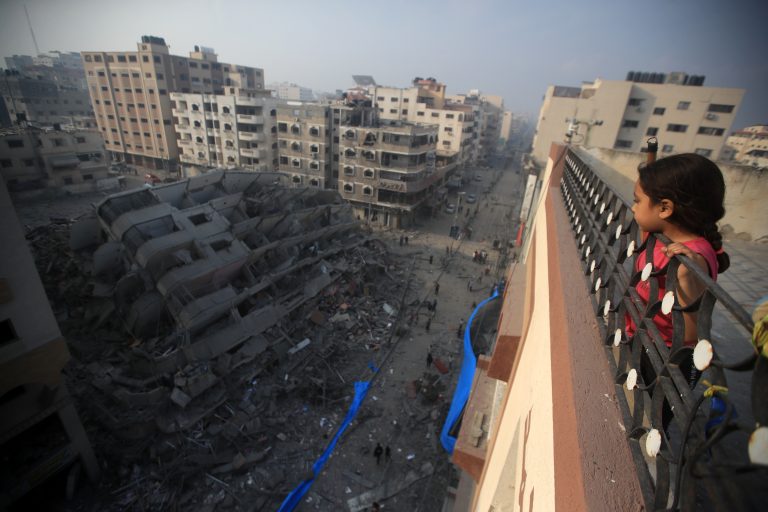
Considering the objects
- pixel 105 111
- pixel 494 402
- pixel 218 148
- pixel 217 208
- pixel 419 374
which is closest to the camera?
pixel 494 402

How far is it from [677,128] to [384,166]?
2286 centimetres

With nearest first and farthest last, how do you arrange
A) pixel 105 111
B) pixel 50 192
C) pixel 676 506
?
pixel 676 506 < pixel 50 192 < pixel 105 111

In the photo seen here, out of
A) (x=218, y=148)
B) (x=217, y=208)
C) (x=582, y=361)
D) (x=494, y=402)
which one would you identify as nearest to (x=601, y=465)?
(x=582, y=361)

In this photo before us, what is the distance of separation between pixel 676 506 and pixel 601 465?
34 cm

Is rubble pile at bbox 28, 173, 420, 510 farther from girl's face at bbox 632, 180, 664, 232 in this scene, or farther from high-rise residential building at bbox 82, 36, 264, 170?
high-rise residential building at bbox 82, 36, 264, 170

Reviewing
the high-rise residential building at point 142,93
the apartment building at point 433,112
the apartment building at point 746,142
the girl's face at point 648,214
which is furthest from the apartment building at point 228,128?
the apartment building at point 746,142

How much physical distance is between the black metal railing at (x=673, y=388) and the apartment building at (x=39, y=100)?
46556mm

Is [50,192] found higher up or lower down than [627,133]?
lower down

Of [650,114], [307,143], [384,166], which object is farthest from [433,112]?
[650,114]

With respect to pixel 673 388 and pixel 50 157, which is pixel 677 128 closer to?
pixel 673 388

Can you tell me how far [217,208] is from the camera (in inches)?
714

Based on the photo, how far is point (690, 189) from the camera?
6.17ft

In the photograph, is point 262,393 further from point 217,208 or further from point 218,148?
point 218,148

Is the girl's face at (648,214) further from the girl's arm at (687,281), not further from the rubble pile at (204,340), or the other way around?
the rubble pile at (204,340)
